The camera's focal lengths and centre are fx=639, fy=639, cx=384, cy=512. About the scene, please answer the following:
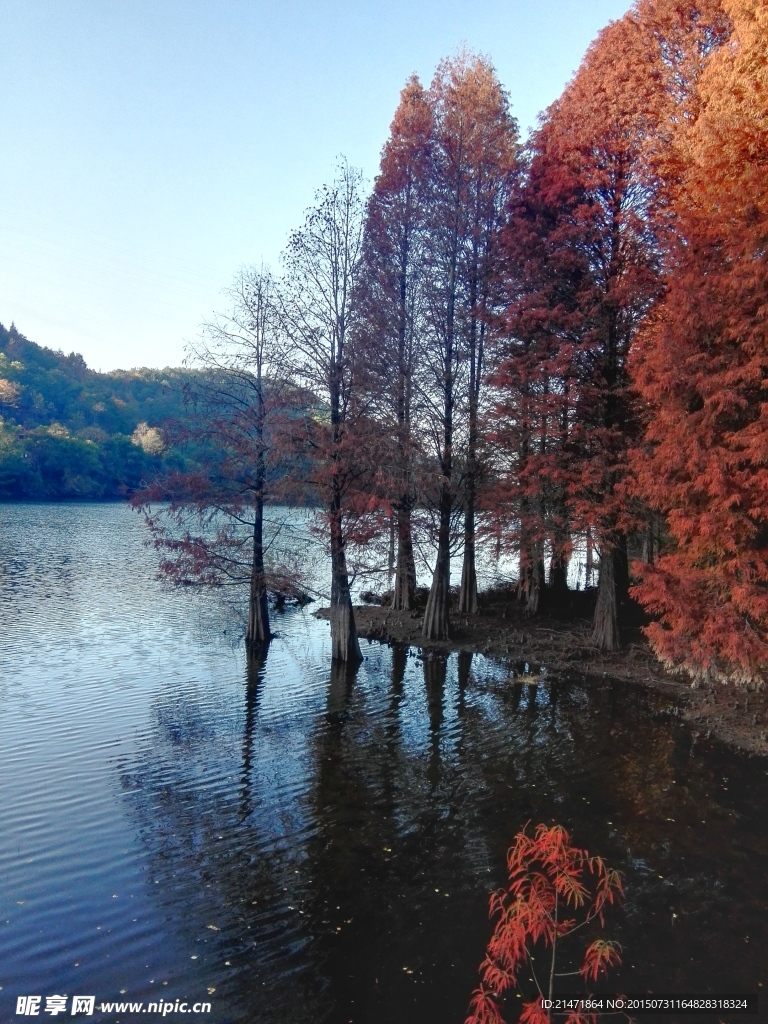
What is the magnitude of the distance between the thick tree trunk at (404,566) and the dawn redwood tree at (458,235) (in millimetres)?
1058

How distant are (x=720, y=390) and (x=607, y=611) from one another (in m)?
7.87

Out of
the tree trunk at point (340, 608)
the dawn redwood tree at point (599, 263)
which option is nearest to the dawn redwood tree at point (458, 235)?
the dawn redwood tree at point (599, 263)

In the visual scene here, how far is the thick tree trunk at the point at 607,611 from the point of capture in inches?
660

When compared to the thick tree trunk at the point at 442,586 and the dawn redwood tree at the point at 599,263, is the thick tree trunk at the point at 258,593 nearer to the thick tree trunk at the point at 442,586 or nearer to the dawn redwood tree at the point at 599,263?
the thick tree trunk at the point at 442,586

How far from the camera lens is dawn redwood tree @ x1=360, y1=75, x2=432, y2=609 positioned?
1755 centimetres

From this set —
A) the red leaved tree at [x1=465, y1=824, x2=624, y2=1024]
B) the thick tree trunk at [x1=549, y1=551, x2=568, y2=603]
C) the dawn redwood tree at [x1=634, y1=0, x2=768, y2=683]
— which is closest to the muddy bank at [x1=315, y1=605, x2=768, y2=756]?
the dawn redwood tree at [x1=634, y1=0, x2=768, y2=683]

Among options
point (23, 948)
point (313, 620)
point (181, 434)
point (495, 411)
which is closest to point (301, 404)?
point (181, 434)

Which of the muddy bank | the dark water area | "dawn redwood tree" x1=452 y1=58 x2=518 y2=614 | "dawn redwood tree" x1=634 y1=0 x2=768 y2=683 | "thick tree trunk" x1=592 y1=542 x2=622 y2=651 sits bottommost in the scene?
the dark water area

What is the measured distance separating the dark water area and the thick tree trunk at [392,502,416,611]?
13.1 ft

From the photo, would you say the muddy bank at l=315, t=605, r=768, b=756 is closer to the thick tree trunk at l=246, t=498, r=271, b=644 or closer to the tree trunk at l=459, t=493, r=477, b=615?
the tree trunk at l=459, t=493, r=477, b=615

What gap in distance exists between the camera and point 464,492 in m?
18.8

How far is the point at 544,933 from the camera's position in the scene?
18.9 ft

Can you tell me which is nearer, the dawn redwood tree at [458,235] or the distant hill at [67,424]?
the dawn redwood tree at [458,235]

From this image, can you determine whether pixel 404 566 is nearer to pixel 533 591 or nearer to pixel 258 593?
pixel 533 591
